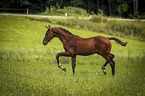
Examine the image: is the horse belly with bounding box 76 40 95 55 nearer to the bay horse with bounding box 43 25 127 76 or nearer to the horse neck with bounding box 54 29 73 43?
the bay horse with bounding box 43 25 127 76

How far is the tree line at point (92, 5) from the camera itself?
52.0 metres

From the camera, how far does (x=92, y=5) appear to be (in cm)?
6888

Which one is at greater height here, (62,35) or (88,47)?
(62,35)

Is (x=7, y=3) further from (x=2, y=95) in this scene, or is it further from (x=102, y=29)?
(x=2, y=95)

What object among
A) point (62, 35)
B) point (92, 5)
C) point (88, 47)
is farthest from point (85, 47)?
point (92, 5)

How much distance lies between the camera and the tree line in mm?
51969

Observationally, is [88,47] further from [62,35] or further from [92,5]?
[92,5]

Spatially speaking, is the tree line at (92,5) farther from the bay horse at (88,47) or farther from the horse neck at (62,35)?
the bay horse at (88,47)

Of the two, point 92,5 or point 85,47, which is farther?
point 92,5

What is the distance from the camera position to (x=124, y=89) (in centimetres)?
789

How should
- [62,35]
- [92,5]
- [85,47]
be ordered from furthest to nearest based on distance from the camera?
[92,5] < [62,35] < [85,47]

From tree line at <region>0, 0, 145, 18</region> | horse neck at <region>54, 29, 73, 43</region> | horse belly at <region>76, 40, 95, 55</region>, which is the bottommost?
horse belly at <region>76, 40, 95, 55</region>

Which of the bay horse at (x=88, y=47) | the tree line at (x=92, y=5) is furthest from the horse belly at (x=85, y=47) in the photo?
the tree line at (x=92, y=5)

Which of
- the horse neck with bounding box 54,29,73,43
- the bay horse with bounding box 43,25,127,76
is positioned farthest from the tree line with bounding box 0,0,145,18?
the bay horse with bounding box 43,25,127,76
